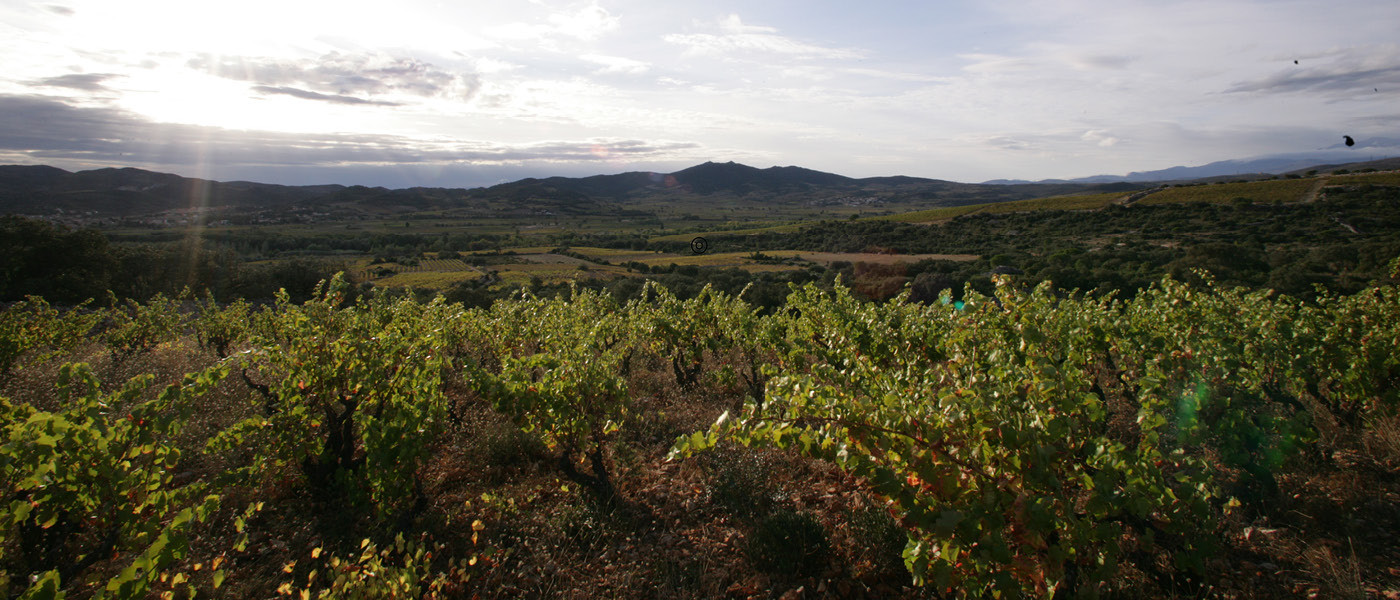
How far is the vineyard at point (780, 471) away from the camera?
11.1ft

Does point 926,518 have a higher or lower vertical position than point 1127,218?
lower

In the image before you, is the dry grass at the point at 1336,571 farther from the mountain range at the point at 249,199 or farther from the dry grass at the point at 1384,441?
the mountain range at the point at 249,199

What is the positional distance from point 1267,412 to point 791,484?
464 centimetres

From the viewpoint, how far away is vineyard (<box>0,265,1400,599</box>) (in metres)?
3.39

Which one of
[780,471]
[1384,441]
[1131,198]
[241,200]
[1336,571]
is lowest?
[780,471]

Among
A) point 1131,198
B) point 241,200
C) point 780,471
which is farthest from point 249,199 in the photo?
point 1131,198

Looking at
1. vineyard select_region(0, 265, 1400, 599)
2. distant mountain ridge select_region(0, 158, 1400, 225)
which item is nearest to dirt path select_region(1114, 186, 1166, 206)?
distant mountain ridge select_region(0, 158, 1400, 225)

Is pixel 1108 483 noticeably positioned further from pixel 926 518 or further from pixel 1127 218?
pixel 1127 218

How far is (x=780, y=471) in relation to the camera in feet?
22.6

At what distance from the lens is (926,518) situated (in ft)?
10.6

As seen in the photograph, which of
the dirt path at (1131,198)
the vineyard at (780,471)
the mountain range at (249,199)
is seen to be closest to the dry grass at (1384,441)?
the vineyard at (780,471)

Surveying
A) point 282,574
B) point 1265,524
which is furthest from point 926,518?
point 282,574

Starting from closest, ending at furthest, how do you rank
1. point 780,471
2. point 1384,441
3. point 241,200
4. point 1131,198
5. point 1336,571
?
1. point 1336,571
2. point 1384,441
3. point 780,471
4. point 1131,198
5. point 241,200

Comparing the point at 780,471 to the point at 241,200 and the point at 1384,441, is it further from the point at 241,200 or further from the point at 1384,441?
the point at 241,200
